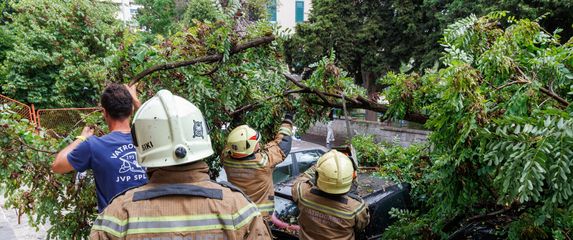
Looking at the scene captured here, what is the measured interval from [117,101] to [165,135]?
1.11m

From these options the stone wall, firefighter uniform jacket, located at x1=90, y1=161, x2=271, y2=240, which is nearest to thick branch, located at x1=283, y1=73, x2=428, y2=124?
firefighter uniform jacket, located at x1=90, y1=161, x2=271, y2=240

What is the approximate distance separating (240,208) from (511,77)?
2.24 metres

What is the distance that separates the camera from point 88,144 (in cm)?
241

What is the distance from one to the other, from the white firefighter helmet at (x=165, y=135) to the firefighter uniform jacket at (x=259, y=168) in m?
2.25

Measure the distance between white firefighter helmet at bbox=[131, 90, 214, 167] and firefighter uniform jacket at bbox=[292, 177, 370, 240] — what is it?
1.75 meters

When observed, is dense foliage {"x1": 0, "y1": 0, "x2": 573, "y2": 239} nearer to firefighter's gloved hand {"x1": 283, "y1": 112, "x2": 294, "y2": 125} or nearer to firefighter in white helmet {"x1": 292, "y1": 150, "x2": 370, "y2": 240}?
firefighter's gloved hand {"x1": 283, "y1": 112, "x2": 294, "y2": 125}

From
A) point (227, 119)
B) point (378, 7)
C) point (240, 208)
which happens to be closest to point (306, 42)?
point (378, 7)

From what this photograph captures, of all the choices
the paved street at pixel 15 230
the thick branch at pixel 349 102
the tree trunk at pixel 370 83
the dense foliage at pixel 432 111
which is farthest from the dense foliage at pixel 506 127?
the tree trunk at pixel 370 83

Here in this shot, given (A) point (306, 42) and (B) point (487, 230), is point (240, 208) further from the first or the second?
(A) point (306, 42)

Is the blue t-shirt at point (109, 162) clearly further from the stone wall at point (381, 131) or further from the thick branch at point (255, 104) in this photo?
the stone wall at point (381, 131)

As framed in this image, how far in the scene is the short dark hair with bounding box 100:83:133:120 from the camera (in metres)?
2.58

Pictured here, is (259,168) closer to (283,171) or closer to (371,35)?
(283,171)

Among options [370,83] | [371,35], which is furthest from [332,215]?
[370,83]

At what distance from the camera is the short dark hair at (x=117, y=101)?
2576 millimetres
